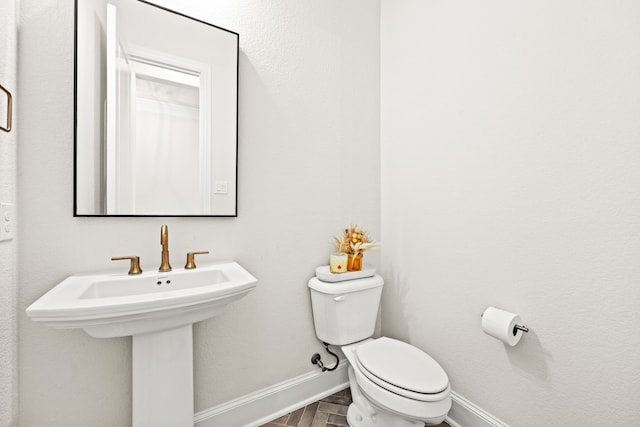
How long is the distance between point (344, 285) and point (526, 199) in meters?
0.92

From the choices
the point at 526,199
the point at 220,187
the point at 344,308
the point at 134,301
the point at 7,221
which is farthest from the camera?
the point at 344,308

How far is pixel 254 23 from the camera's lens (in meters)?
1.39

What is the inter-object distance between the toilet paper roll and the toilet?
28cm

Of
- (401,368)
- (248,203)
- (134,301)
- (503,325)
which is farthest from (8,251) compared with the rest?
(503,325)

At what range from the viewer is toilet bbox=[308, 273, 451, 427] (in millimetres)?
1048

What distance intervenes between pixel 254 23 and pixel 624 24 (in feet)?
4.85

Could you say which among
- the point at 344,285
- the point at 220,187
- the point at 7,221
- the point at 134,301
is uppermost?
the point at 220,187

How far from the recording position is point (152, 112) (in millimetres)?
1191

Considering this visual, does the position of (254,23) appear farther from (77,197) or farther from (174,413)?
(174,413)

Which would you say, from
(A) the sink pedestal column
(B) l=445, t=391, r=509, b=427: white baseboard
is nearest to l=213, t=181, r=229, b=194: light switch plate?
(A) the sink pedestal column

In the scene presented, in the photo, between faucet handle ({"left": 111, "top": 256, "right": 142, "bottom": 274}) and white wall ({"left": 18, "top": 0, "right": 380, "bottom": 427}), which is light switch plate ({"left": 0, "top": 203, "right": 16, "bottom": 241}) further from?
faucet handle ({"left": 111, "top": 256, "right": 142, "bottom": 274})

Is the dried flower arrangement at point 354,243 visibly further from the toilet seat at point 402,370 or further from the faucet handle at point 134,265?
the faucet handle at point 134,265

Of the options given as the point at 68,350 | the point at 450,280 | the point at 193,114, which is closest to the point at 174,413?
the point at 68,350

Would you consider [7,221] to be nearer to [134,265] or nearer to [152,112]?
[134,265]
